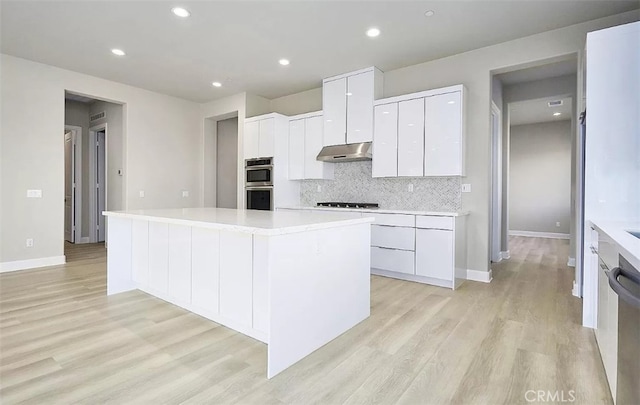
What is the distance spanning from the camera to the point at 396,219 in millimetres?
3924

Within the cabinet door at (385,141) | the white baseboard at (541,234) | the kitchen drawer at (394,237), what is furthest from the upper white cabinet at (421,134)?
the white baseboard at (541,234)

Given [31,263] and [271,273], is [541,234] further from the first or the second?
[31,263]

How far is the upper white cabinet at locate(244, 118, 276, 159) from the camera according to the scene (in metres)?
5.34

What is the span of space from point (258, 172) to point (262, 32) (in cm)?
239

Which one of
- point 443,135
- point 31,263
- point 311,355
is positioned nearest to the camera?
point 311,355

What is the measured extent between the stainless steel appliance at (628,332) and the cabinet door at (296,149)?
166 inches

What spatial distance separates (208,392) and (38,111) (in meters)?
4.87

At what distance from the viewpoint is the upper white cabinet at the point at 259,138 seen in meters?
5.34

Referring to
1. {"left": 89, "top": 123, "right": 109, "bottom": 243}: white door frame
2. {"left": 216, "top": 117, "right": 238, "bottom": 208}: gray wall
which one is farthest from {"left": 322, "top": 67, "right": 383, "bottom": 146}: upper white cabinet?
{"left": 89, "top": 123, "right": 109, "bottom": 243}: white door frame

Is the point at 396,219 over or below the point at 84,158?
below

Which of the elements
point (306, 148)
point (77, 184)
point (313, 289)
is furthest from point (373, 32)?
point (77, 184)

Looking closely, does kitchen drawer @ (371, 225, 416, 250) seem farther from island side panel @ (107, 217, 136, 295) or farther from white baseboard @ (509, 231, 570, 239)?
white baseboard @ (509, 231, 570, 239)

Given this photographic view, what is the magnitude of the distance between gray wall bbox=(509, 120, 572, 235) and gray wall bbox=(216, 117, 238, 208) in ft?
22.5

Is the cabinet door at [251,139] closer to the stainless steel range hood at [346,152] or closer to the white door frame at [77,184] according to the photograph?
the stainless steel range hood at [346,152]
